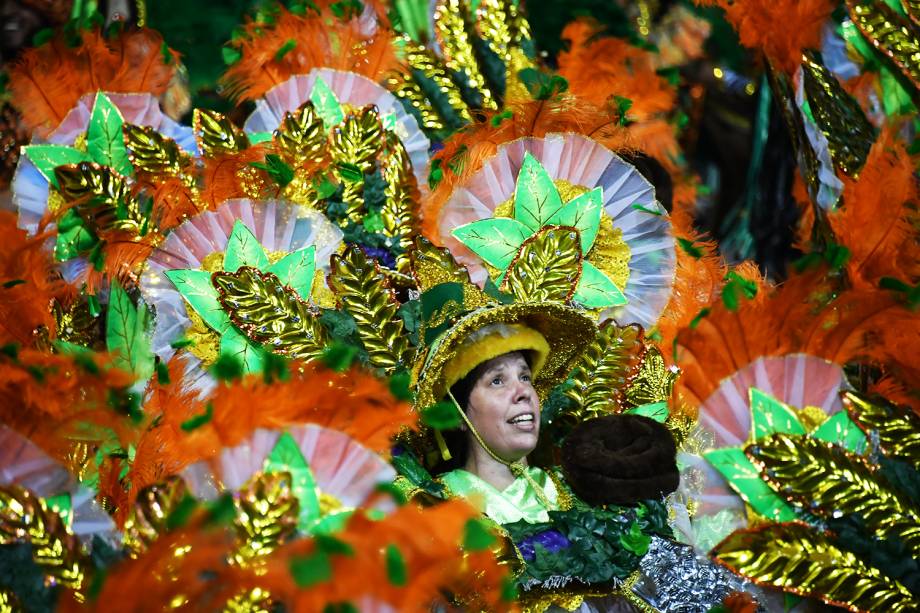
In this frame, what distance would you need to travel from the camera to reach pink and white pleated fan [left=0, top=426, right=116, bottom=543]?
2191mm

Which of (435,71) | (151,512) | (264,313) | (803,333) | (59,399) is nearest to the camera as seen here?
(151,512)

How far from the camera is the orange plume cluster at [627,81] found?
387cm

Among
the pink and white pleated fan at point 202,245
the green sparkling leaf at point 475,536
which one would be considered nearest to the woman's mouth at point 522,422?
the pink and white pleated fan at point 202,245

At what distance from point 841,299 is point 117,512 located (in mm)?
1566

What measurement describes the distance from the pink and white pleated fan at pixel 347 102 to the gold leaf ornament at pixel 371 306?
441 mm

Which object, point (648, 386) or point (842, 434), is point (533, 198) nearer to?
point (648, 386)

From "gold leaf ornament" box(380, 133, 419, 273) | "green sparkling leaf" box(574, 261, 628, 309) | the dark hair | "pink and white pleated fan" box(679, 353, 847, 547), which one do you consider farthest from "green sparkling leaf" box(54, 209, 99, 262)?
"pink and white pleated fan" box(679, 353, 847, 547)

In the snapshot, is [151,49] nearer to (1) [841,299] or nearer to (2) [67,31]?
(2) [67,31]

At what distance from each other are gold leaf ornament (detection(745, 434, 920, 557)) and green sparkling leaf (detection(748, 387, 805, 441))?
0.10 feet

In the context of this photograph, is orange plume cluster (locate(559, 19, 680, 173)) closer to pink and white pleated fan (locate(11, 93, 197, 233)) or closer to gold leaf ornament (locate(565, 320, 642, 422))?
gold leaf ornament (locate(565, 320, 642, 422))

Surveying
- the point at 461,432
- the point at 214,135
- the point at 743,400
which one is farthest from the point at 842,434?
the point at 214,135

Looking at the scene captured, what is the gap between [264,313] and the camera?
304 cm

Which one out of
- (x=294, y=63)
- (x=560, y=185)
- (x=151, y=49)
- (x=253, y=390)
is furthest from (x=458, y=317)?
(x=151, y=49)

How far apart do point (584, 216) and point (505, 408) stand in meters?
0.65
